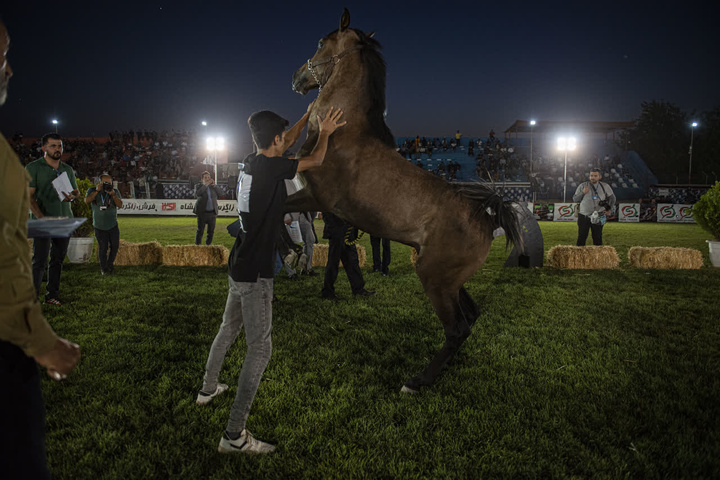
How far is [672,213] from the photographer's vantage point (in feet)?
85.7

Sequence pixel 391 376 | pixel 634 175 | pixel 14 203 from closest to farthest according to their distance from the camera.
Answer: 1. pixel 14 203
2. pixel 391 376
3. pixel 634 175

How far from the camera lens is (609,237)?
17328mm

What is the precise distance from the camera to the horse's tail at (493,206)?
12.8 feet

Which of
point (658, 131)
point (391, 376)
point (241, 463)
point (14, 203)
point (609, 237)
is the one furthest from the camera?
point (658, 131)

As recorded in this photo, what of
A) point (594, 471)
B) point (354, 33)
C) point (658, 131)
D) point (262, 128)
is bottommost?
point (594, 471)

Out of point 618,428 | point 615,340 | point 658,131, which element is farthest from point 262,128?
point 658,131

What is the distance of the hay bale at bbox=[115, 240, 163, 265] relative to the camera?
9891 millimetres

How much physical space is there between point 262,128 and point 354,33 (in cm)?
176

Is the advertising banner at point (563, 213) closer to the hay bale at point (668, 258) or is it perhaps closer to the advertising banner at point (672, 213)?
the advertising banner at point (672, 213)

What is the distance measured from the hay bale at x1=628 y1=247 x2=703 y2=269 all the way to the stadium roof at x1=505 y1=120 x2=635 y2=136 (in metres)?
41.9

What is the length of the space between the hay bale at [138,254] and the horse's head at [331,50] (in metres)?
7.53

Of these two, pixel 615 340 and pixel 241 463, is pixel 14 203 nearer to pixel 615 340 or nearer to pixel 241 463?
pixel 241 463

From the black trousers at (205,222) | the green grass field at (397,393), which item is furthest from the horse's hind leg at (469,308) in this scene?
the black trousers at (205,222)

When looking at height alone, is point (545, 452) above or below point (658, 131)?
below
